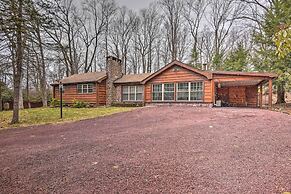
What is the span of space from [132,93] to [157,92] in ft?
10.7

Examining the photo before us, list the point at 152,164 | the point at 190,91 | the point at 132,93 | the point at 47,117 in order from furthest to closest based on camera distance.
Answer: the point at 132,93, the point at 190,91, the point at 47,117, the point at 152,164

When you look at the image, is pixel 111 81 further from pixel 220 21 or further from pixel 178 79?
pixel 220 21

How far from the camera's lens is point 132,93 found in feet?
68.6

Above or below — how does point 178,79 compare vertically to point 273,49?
below

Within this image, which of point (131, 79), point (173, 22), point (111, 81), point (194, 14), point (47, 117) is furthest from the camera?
point (194, 14)

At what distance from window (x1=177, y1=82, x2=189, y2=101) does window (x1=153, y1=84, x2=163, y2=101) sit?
1611mm

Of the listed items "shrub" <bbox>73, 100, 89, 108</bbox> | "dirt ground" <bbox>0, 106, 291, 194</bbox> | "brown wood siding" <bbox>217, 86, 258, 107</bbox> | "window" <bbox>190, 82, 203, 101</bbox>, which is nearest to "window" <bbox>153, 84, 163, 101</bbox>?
"window" <bbox>190, 82, 203, 101</bbox>

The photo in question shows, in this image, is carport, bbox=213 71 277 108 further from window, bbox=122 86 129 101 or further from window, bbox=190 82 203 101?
window, bbox=122 86 129 101

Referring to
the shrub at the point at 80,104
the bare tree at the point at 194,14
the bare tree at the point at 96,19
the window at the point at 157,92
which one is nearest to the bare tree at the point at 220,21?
the bare tree at the point at 194,14

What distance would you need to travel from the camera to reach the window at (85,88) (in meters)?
21.3

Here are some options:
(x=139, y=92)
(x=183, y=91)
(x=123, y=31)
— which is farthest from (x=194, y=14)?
(x=183, y=91)

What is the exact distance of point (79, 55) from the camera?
3234 centimetres

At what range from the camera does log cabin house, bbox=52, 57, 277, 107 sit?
52.0 ft

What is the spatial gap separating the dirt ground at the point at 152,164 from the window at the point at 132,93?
1410 centimetres
